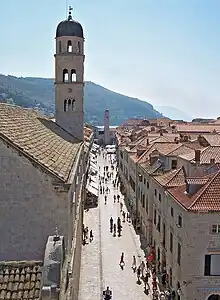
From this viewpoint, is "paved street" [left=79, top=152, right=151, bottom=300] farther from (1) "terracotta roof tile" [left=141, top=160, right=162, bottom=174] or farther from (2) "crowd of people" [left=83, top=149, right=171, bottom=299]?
(1) "terracotta roof tile" [left=141, top=160, right=162, bottom=174]

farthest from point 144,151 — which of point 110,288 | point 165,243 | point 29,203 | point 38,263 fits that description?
point 38,263

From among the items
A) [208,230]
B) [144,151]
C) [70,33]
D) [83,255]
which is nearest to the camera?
[208,230]

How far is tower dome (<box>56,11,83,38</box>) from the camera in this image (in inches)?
1697

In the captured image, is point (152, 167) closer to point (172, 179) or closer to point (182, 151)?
point (182, 151)

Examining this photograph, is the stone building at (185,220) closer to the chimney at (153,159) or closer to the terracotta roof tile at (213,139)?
the chimney at (153,159)

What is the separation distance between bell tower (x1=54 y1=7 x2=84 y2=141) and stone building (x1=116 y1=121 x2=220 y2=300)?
820cm

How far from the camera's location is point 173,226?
3134cm

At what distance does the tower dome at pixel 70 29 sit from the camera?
4309cm

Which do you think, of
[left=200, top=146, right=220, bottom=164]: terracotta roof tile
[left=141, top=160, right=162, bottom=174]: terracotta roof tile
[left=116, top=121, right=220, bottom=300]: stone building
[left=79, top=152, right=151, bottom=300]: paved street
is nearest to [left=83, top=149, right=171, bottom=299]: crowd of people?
[left=79, top=152, right=151, bottom=300]: paved street

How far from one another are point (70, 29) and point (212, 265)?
81.6ft

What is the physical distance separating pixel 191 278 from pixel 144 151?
29.1m

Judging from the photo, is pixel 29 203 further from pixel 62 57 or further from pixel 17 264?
pixel 62 57

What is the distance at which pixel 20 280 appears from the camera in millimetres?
11484

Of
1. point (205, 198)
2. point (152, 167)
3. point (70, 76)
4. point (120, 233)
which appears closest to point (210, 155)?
point (152, 167)
